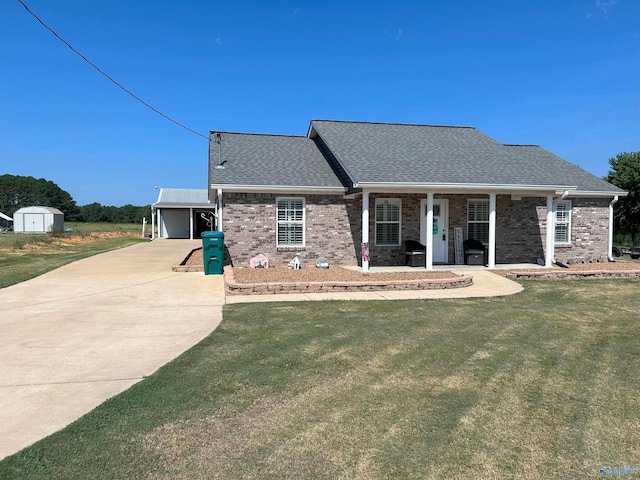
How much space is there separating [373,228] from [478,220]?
3904mm

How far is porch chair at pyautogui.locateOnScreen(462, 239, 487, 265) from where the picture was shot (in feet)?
50.3

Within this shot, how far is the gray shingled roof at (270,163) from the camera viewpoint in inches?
580

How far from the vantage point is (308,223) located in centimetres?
1509

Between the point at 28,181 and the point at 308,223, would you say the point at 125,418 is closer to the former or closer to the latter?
the point at 308,223

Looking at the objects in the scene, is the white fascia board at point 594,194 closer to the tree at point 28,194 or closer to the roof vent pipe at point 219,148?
the roof vent pipe at point 219,148

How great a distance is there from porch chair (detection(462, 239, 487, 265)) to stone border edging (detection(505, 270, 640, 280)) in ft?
6.68

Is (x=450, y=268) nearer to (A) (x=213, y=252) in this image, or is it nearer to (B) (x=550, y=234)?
(B) (x=550, y=234)

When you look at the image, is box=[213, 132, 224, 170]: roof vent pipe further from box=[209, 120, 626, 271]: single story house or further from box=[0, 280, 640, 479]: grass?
box=[0, 280, 640, 479]: grass

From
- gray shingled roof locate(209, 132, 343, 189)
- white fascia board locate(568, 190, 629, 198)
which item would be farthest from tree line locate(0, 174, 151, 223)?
white fascia board locate(568, 190, 629, 198)

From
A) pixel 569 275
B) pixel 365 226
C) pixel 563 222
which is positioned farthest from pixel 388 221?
pixel 563 222

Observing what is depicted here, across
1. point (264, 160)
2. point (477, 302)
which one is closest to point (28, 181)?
point (264, 160)

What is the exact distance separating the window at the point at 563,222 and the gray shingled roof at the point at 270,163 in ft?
27.7

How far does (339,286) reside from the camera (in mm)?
10742

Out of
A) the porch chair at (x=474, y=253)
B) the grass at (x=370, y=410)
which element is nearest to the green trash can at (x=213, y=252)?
the grass at (x=370, y=410)
